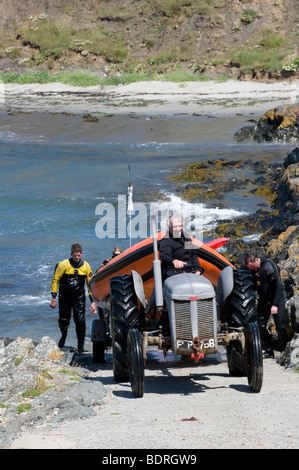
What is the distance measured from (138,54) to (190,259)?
5293cm

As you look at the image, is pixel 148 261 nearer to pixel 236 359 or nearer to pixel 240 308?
pixel 240 308

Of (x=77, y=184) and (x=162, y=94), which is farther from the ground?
(x=162, y=94)

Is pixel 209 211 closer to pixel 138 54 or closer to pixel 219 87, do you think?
pixel 219 87

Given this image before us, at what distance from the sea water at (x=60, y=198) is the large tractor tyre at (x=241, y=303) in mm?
5028

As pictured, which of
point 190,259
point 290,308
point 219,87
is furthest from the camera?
point 219,87

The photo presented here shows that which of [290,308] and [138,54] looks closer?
[290,308]

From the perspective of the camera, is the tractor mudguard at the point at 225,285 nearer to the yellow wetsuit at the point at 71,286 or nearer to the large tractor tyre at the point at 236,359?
the large tractor tyre at the point at 236,359

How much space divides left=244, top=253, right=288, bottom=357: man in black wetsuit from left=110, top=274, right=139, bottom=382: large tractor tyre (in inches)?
70.3

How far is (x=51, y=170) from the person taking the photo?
3120 cm

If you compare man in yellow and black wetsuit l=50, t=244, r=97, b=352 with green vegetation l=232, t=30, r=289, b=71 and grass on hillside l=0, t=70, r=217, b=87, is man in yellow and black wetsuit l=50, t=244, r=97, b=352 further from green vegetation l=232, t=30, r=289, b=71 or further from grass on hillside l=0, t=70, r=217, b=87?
grass on hillside l=0, t=70, r=217, b=87

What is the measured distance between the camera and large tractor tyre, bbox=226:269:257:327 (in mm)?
7629

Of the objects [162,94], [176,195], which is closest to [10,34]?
[162,94]

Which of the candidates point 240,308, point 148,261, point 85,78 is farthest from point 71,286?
point 85,78

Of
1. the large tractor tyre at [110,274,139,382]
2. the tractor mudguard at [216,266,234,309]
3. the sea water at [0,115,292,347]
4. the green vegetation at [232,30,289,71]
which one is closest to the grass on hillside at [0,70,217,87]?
the green vegetation at [232,30,289,71]
